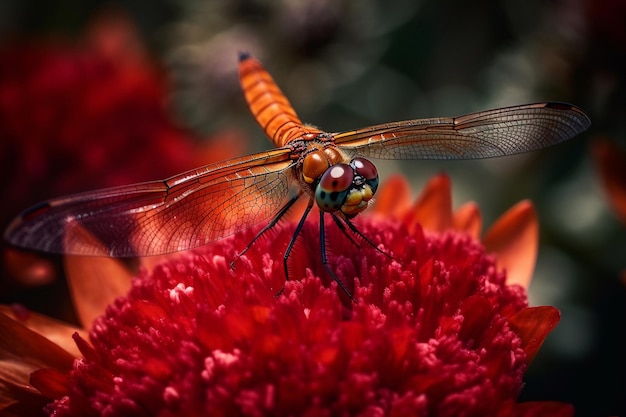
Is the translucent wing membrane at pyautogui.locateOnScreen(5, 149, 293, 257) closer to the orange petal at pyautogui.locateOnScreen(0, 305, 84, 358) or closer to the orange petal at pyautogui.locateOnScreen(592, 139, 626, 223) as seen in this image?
the orange petal at pyautogui.locateOnScreen(0, 305, 84, 358)

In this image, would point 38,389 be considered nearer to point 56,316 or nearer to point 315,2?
point 56,316

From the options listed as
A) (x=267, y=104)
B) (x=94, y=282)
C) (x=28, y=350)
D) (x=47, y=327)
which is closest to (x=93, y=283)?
(x=94, y=282)

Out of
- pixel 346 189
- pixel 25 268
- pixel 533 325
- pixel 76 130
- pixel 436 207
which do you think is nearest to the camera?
pixel 533 325

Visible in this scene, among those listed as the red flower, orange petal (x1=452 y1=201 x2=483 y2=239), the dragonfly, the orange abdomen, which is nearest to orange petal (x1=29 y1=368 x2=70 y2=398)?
the red flower

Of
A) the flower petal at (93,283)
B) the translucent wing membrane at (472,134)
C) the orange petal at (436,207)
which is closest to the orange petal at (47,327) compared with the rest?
the flower petal at (93,283)

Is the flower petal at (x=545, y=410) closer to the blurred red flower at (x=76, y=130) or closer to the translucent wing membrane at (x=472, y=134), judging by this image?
the translucent wing membrane at (x=472, y=134)

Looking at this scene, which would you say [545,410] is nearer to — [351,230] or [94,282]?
[351,230]

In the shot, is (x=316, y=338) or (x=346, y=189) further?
(x=346, y=189)
